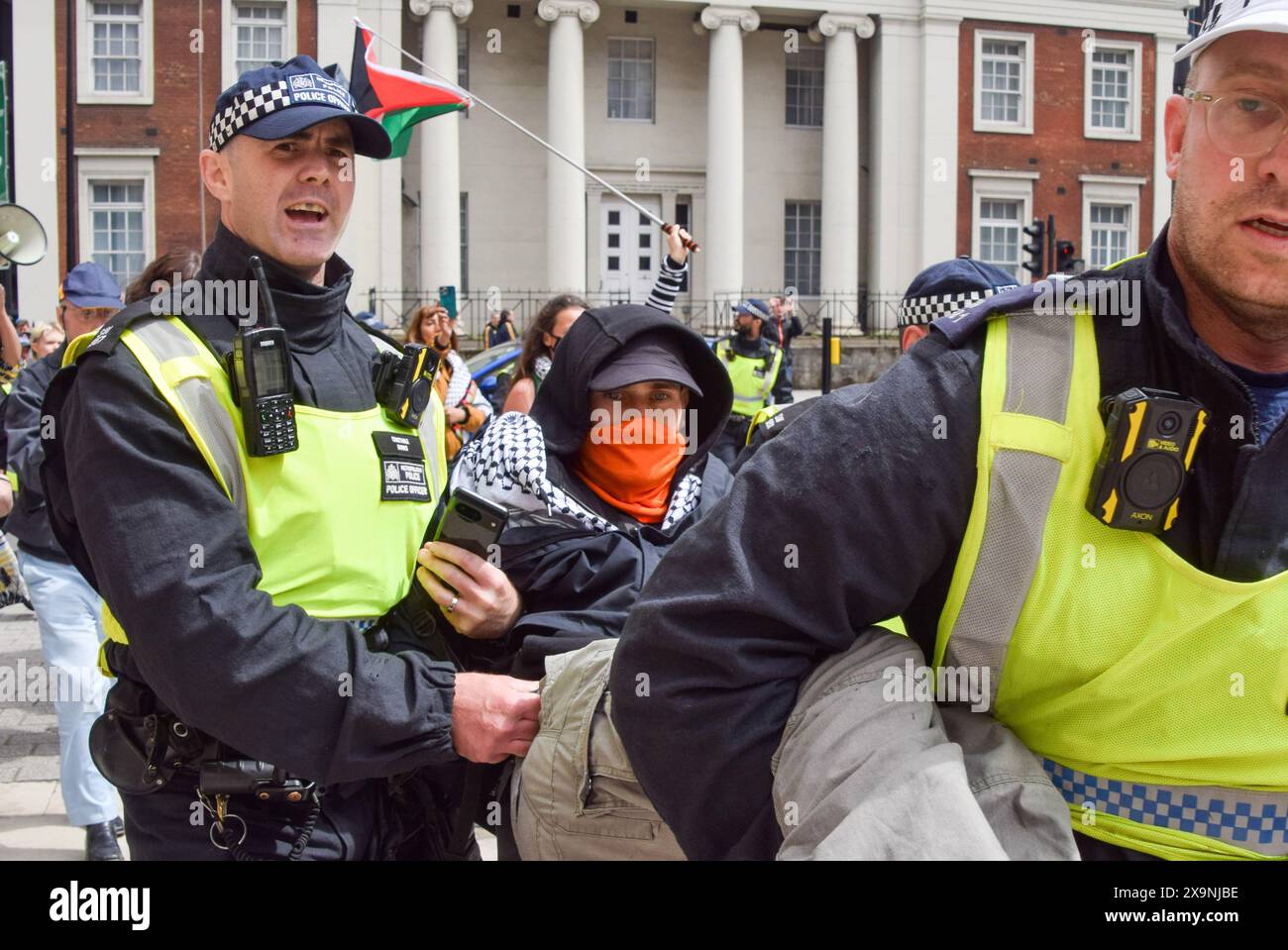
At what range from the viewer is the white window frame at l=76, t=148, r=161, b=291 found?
1147 inches

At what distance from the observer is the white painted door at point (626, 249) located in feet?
107

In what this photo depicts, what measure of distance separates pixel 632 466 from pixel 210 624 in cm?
143

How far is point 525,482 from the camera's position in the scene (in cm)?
330

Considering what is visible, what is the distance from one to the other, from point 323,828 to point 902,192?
1253 inches

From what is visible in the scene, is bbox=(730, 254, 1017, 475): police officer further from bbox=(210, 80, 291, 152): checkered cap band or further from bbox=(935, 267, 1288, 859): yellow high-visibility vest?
bbox=(935, 267, 1288, 859): yellow high-visibility vest

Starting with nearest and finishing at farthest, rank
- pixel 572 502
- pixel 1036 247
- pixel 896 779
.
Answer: pixel 896 779, pixel 572 502, pixel 1036 247

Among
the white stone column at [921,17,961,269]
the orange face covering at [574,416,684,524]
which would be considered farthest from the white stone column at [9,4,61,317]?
the orange face covering at [574,416,684,524]

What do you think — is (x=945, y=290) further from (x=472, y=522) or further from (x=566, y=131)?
(x=566, y=131)

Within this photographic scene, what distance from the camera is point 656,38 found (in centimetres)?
3278

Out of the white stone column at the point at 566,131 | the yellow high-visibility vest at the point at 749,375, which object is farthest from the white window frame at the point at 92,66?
the yellow high-visibility vest at the point at 749,375

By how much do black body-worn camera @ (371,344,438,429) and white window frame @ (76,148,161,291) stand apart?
95.0 feet

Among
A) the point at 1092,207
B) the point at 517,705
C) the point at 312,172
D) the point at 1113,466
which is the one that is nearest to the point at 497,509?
the point at 517,705

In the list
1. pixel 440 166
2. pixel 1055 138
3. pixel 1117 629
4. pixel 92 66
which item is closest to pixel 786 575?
pixel 1117 629
